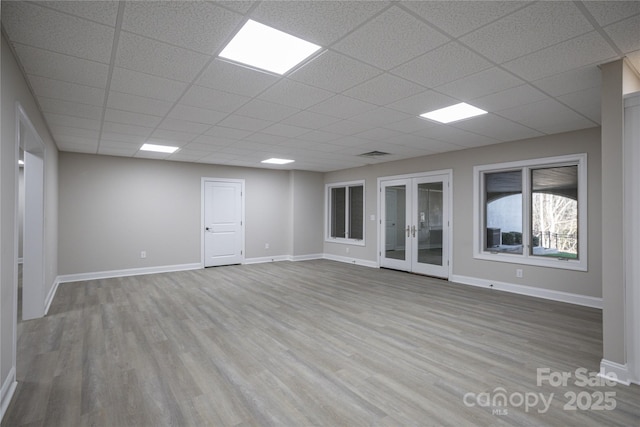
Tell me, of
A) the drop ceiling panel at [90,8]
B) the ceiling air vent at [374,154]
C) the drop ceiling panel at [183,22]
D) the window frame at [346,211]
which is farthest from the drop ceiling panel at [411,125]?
the window frame at [346,211]

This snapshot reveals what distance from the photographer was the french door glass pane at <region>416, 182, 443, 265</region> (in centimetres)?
646

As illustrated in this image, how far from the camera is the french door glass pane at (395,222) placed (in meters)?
7.11

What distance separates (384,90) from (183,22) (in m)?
1.87

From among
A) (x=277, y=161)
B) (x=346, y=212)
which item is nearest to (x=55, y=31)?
(x=277, y=161)

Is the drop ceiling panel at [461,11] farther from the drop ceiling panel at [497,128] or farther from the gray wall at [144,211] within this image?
the gray wall at [144,211]

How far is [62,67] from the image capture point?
264cm

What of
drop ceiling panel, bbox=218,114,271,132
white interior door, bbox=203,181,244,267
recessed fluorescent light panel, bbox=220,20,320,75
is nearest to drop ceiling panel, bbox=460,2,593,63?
recessed fluorescent light panel, bbox=220,20,320,75

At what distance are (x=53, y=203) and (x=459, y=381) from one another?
645 cm

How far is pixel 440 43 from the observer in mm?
2291

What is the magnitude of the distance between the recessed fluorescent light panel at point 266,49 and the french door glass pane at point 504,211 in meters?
4.51

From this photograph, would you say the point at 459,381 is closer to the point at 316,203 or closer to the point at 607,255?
the point at 607,255

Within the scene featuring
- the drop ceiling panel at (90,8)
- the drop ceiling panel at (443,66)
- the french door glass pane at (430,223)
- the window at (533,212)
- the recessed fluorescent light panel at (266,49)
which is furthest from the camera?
the french door glass pane at (430,223)

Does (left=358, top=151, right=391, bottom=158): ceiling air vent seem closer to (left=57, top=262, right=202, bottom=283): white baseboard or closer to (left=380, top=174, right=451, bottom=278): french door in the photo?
(left=380, top=174, right=451, bottom=278): french door

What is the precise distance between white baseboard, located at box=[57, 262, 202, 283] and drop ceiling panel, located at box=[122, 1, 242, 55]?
5.82 meters
